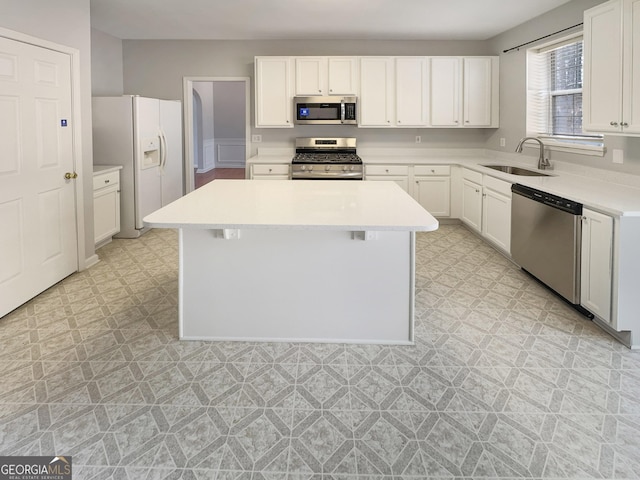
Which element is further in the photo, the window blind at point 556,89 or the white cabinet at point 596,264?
the window blind at point 556,89

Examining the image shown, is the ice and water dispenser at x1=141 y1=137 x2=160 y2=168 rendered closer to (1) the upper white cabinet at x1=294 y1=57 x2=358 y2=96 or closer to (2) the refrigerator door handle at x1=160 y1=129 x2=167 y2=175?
(2) the refrigerator door handle at x1=160 y1=129 x2=167 y2=175

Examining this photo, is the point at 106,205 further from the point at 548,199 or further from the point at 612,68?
the point at 612,68

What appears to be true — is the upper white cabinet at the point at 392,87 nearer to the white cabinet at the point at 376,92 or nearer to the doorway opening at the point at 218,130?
the white cabinet at the point at 376,92

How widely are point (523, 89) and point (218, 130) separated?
9.00 m

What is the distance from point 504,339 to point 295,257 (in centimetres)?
138

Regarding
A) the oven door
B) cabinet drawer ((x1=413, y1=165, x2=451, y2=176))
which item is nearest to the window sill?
cabinet drawer ((x1=413, y1=165, x2=451, y2=176))

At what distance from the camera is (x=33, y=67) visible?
11.5ft

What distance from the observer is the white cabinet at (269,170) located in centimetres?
629

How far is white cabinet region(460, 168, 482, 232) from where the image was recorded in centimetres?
543

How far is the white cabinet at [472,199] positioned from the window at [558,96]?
80cm

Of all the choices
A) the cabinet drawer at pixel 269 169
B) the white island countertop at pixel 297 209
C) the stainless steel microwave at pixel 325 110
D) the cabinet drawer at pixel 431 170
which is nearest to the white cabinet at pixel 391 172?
the cabinet drawer at pixel 431 170

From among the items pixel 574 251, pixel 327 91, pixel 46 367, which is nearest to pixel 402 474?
pixel 46 367

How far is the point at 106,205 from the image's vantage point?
5172 millimetres

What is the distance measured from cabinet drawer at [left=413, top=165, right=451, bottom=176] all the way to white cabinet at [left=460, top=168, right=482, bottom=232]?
0.28m
